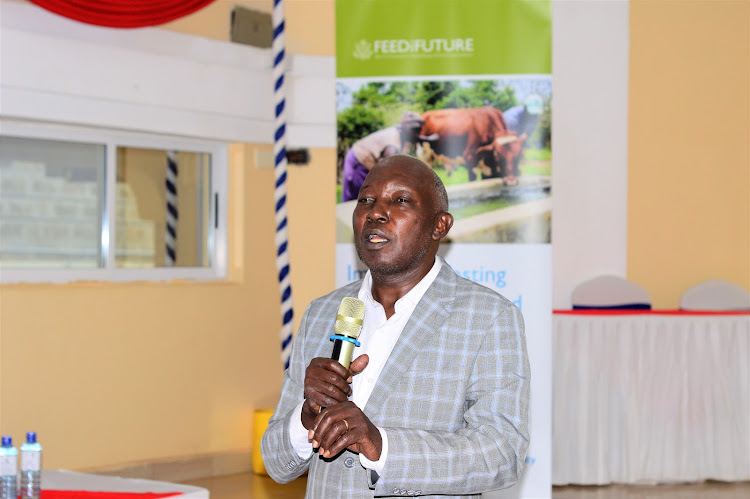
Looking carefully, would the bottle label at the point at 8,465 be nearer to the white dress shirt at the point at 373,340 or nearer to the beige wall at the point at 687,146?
the white dress shirt at the point at 373,340

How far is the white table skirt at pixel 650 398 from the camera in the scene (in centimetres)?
562

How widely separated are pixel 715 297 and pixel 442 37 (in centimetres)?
314

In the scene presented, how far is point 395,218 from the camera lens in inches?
62.0

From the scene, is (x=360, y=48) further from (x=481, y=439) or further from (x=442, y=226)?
(x=481, y=439)

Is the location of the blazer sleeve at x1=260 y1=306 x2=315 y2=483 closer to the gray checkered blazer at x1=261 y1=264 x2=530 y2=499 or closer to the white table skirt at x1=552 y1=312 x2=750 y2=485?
Answer: the gray checkered blazer at x1=261 y1=264 x2=530 y2=499

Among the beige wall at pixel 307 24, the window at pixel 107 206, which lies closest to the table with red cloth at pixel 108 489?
the window at pixel 107 206

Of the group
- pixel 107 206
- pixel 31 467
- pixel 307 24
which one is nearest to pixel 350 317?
pixel 31 467

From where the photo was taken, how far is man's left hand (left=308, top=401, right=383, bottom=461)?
4.44ft

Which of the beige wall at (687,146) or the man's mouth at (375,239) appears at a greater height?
the beige wall at (687,146)

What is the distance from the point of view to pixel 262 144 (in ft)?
19.0

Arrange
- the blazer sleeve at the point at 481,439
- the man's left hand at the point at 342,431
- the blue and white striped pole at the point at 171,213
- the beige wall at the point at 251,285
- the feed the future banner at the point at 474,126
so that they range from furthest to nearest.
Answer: the blue and white striped pole at the point at 171,213, the beige wall at the point at 251,285, the feed the future banner at the point at 474,126, the blazer sleeve at the point at 481,439, the man's left hand at the point at 342,431

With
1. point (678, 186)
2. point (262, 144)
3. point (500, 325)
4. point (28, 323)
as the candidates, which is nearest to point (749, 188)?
point (678, 186)

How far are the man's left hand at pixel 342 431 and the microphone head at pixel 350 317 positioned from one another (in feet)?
0.44

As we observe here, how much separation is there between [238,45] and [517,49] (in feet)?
6.91
